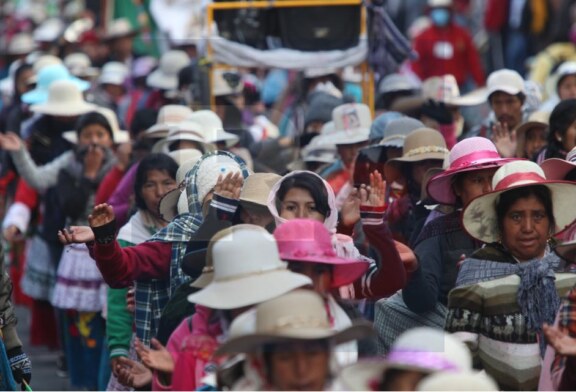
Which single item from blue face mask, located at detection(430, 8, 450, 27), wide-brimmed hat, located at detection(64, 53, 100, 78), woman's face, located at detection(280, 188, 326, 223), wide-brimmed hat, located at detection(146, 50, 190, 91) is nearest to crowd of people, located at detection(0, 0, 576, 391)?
woman's face, located at detection(280, 188, 326, 223)

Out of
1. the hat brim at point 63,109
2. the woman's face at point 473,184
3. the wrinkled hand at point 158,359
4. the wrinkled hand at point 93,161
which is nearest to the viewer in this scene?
the wrinkled hand at point 158,359

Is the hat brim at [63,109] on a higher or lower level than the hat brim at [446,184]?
higher

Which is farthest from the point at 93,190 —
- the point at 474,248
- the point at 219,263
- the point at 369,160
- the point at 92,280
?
the point at 219,263

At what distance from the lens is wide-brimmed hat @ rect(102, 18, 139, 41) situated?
23875 millimetres

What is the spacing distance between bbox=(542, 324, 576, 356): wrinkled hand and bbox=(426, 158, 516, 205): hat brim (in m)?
2.37

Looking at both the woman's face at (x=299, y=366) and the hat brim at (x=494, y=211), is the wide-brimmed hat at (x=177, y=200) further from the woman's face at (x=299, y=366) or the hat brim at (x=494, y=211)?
the woman's face at (x=299, y=366)

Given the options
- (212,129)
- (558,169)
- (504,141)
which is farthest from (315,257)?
(212,129)

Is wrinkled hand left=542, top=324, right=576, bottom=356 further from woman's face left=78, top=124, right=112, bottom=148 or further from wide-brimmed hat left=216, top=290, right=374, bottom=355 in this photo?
woman's face left=78, top=124, right=112, bottom=148

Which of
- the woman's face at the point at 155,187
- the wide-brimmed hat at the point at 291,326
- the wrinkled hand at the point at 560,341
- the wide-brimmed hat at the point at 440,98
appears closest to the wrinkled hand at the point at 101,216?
the woman's face at the point at 155,187

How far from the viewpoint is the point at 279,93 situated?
1914 cm

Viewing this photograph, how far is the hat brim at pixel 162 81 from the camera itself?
59.9ft

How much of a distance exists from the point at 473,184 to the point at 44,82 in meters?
8.29

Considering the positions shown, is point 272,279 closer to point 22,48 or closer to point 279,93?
point 279,93

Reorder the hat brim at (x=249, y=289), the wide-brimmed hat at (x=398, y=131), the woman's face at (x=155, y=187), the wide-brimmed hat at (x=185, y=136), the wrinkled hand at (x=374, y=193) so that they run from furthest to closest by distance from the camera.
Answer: the wide-brimmed hat at (x=185, y=136)
the wide-brimmed hat at (x=398, y=131)
the woman's face at (x=155, y=187)
the wrinkled hand at (x=374, y=193)
the hat brim at (x=249, y=289)
